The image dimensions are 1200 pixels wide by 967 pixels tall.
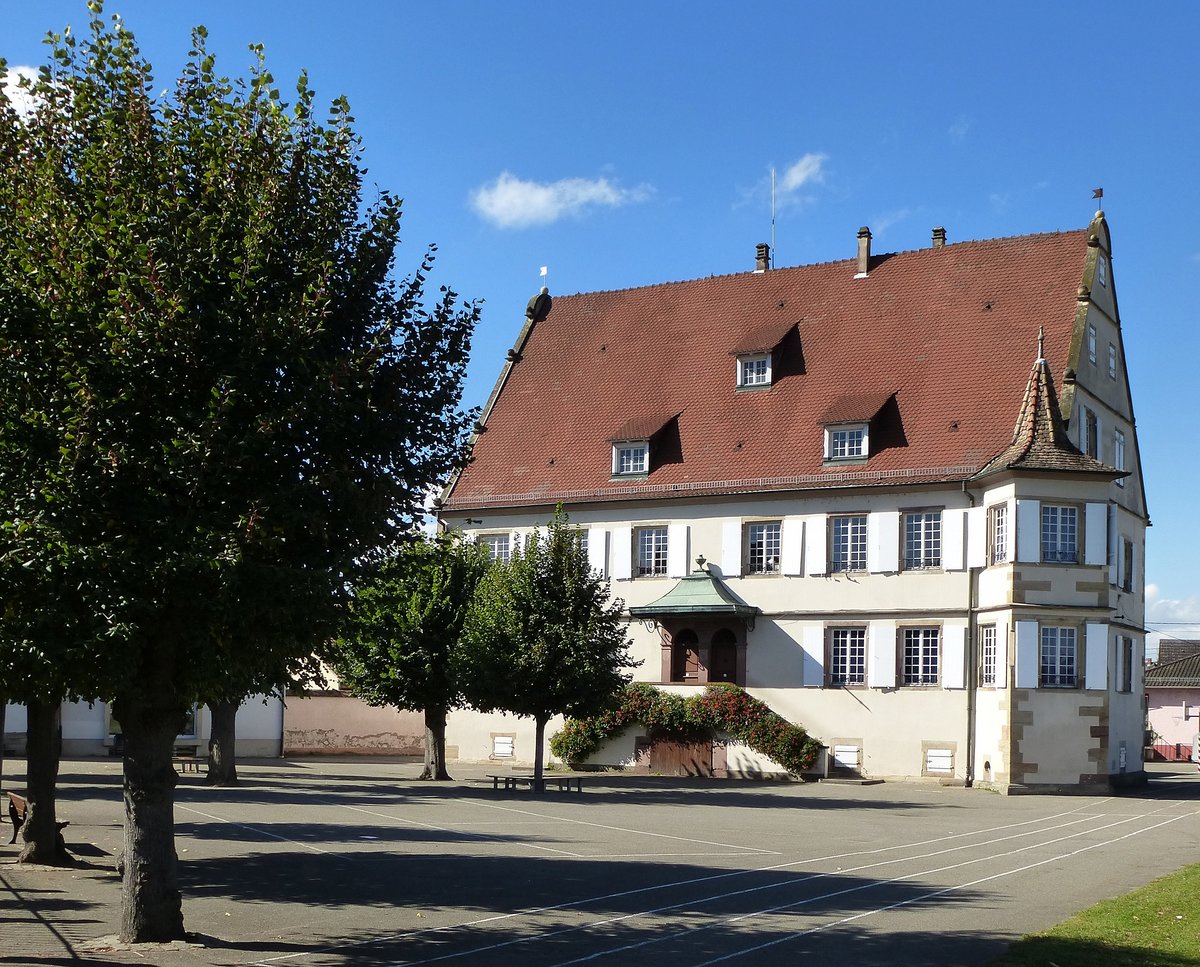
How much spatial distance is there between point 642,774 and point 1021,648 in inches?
450

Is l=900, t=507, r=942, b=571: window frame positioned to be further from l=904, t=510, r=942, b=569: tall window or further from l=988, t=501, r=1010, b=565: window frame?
l=988, t=501, r=1010, b=565: window frame

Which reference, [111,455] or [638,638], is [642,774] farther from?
[111,455]

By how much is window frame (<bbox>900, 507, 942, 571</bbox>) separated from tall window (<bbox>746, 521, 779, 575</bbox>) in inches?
150

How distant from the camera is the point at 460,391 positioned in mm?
14539

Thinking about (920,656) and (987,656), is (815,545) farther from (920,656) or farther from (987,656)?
(987,656)

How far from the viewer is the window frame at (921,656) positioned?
3844 cm

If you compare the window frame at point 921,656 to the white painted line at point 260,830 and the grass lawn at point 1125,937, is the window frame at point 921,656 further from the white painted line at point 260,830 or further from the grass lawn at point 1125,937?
the grass lawn at point 1125,937

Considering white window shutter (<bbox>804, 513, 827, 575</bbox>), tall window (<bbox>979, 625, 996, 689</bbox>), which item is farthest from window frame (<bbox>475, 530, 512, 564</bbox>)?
tall window (<bbox>979, 625, 996, 689</bbox>)

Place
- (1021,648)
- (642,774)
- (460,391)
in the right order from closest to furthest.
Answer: (460,391), (1021,648), (642,774)

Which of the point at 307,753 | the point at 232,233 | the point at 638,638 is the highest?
the point at 232,233

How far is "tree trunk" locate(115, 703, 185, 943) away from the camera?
12.6m

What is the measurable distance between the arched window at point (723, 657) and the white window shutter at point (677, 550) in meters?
2.16

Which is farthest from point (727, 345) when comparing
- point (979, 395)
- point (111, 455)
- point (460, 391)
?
point (111, 455)

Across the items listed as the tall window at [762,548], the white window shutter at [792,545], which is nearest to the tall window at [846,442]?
the white window shutter at [792,545]
